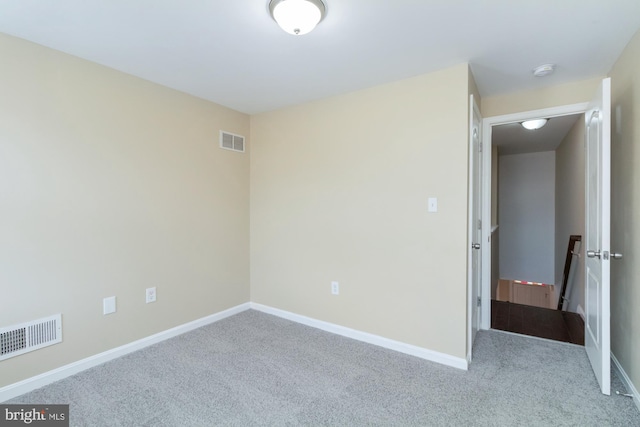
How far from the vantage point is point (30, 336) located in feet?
6.51

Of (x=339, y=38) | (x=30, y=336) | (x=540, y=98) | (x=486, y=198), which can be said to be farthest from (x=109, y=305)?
(x=540, y=98)

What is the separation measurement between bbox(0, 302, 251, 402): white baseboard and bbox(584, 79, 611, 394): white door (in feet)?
10.2

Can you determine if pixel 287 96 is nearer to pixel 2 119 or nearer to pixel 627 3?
pixel 2 119

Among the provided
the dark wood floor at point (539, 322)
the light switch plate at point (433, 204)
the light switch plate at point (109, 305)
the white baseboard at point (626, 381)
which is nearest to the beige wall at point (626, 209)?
the white baseboard at point (626, 381)

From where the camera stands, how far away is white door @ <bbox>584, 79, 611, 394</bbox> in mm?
1866

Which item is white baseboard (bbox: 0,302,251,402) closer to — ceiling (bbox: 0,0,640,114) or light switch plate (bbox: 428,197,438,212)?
ceiling (bbox: 0,0,640,114)

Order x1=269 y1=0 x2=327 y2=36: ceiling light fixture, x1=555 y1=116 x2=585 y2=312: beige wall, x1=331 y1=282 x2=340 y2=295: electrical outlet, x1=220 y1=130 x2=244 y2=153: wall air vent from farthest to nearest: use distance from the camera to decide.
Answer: x1=555 y1=116 x2=585 y2=312: beige wall, x1=220 y1=130 x2=244 y2=153: wall air vent, x1=331 y1=282 x2=340 y2=295: electrical outlet, x1=269 y1=0 x2=327 y2=36: ceiling light fixture

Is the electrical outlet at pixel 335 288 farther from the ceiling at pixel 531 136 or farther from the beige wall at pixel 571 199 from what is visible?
the beige wall at pixel 571 199

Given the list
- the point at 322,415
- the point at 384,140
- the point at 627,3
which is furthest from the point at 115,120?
the point at 627,3

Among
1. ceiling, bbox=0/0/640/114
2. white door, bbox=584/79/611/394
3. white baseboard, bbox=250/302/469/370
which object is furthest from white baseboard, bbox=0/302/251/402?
white door, bbox=584/79/611/394

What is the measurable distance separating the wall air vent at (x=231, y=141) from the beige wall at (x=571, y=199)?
3.67 metres

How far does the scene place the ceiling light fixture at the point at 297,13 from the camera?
154 centimetres

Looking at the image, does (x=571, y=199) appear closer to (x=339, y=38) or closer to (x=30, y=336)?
(x=339, y=38)

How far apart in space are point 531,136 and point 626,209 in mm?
2767
